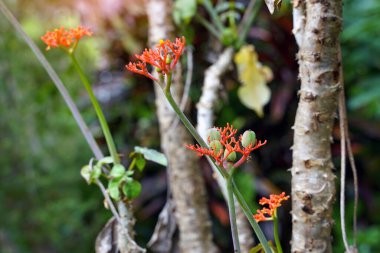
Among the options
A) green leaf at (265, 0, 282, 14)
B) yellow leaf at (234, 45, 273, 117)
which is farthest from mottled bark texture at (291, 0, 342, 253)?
yellow leaf at (234, 45, 273, 117)

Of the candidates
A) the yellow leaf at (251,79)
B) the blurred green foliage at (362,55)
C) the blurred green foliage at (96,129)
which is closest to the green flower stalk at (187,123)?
the yellow leaf at (251,79)

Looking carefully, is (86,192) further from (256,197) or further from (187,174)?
(187,174)

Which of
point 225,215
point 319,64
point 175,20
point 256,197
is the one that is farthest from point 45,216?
point 319,64

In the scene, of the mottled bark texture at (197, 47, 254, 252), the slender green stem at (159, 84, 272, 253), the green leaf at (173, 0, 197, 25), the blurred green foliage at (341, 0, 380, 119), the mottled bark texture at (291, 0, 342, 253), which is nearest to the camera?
the slender green stem at (159, 84, 272, 253)

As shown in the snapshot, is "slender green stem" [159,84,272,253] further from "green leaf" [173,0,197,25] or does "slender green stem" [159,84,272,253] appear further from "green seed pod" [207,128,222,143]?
"green leaf" [173,0,197,25]

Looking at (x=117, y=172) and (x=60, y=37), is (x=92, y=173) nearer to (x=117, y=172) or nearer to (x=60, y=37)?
(x=117, y=172)

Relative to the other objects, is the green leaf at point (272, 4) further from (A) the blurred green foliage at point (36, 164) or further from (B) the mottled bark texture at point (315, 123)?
(A) the blurred green foliage at point (36, 164)

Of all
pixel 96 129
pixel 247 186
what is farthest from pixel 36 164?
pixel 247 186
